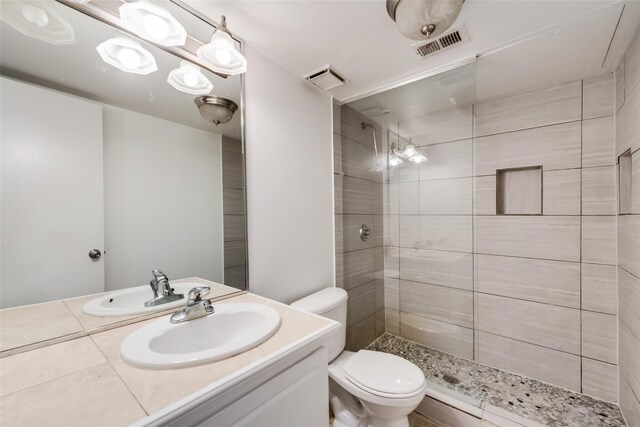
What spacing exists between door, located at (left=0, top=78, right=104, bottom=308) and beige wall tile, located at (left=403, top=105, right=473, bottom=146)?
195 cm

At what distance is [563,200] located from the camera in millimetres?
1718

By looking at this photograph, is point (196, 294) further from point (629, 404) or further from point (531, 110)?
point (531, 110)

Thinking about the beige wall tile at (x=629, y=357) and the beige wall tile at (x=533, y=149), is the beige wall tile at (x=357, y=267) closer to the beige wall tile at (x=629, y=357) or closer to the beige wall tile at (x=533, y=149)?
the beige wall tile at (x=533, y=149)

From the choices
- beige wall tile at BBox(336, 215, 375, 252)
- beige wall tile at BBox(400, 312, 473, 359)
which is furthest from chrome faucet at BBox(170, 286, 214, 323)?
beige wall tile at BBox(400, 312, 473, 359)

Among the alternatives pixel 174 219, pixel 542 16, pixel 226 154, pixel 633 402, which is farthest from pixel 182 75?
pixel 633 402

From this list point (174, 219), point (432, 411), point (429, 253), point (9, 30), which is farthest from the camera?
point (429, 253)

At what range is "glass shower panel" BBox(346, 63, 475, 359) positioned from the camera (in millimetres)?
1920

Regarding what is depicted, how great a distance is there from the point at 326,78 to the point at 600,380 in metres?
2.56

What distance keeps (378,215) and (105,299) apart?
1.84 m

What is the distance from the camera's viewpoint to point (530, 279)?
182cm

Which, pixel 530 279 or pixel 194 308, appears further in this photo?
pixel 530 279

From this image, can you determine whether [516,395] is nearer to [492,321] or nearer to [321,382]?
[492,321]

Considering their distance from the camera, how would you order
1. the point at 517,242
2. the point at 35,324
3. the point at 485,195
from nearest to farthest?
the point at 35,324 → the point at 517,242 → the point at 485,195

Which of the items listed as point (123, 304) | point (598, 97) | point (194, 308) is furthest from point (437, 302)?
point (123, 304)
